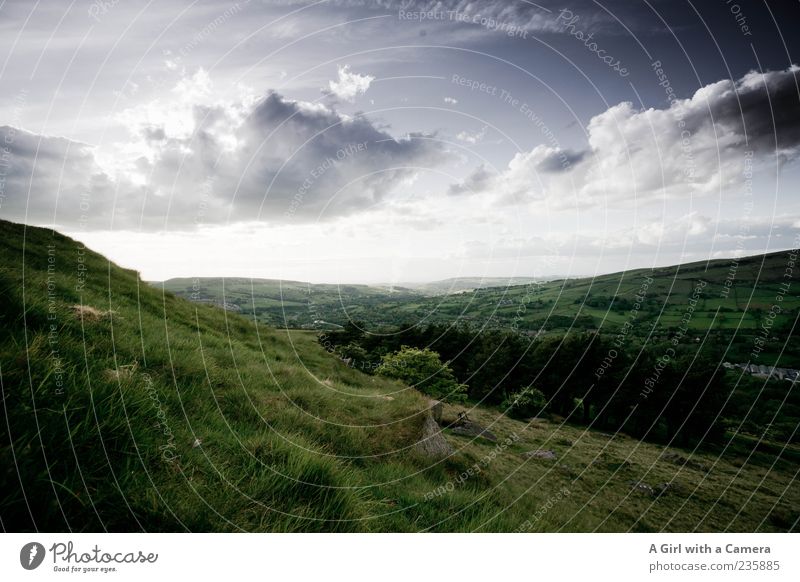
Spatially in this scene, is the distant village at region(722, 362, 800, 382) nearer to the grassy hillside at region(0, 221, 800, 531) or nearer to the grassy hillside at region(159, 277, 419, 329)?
the grassy hillside at region(159, 277, 419, 329)

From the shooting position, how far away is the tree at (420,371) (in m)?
33.6

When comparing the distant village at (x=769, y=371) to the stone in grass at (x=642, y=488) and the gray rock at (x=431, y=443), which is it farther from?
the gray rock at (x=431, y=443)

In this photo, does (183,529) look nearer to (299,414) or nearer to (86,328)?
(299,414)

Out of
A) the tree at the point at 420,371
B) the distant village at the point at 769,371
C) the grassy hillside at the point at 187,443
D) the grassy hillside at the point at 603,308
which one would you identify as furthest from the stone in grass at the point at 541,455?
the distant village at the point at 769,371

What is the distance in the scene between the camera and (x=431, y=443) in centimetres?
772

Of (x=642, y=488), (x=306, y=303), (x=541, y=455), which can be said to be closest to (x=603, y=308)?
(x=306, y=303)

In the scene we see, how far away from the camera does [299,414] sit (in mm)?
6047

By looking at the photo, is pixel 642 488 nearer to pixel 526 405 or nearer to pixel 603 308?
pixel 526 405

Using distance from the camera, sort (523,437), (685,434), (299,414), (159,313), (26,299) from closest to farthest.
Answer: (26,299) < (299,414) < (159,313) < (523,437) < (685,434)

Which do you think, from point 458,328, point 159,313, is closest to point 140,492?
point 159,313

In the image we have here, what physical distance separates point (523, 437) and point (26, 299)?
1409 inches
